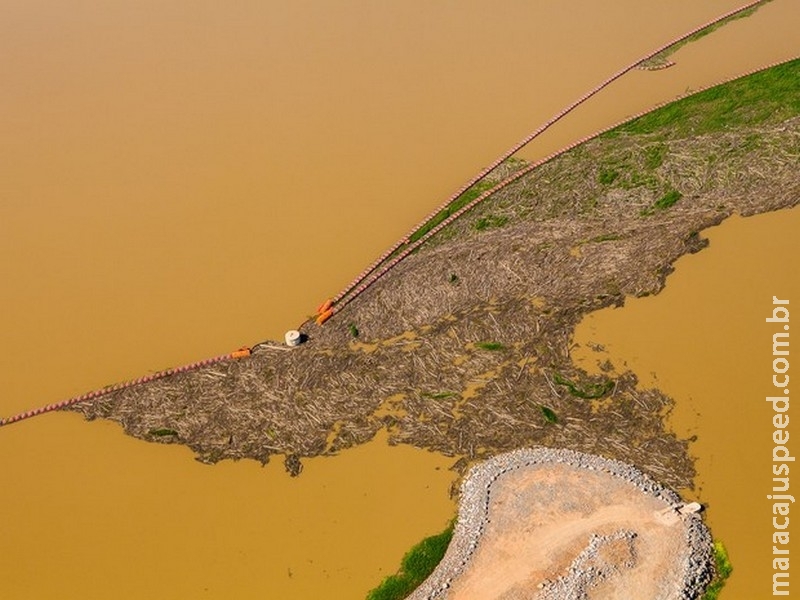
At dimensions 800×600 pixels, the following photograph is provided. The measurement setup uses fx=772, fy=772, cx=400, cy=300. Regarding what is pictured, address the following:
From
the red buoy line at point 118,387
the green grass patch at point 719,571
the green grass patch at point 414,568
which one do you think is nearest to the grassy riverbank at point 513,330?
the red buoy line at point 118,387

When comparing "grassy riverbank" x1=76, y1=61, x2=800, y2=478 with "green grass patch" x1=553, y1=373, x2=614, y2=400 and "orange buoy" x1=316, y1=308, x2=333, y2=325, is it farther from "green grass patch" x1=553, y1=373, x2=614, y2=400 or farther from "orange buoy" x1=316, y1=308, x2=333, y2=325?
"orange buoy" x1=316, y1=308, x2=333, y2=325

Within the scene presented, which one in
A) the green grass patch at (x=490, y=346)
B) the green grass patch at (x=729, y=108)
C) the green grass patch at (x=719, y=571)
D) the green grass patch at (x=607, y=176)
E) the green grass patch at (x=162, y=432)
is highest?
the green grass patch at (x=729, y=108)

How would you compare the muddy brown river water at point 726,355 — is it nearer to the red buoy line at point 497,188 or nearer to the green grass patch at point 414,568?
the red buoy line at point 497,188

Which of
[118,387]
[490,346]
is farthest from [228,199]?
[490,346]

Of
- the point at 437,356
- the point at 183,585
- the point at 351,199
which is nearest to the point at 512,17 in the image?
the point at 351,199

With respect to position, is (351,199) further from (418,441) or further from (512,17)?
(512,17)

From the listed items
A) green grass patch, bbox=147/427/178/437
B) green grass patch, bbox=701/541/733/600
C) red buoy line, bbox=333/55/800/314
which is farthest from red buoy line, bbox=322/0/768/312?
green grass patch, bbox=701/541/733/600
